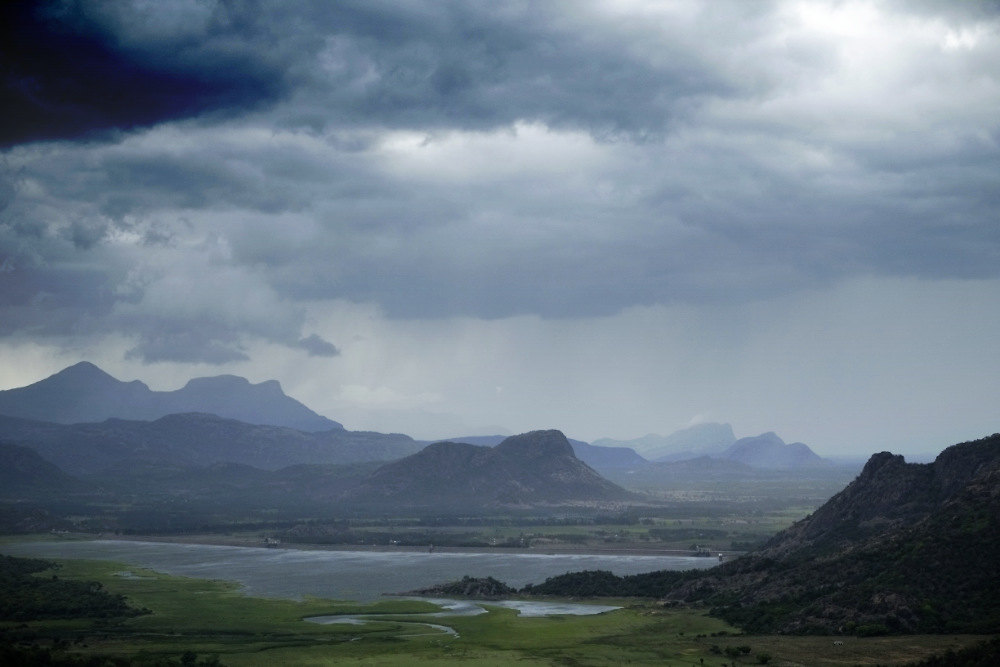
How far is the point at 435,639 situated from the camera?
140 m

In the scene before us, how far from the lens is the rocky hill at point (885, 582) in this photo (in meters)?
133

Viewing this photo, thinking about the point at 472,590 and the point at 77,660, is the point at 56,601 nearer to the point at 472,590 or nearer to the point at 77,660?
the point at 77,660

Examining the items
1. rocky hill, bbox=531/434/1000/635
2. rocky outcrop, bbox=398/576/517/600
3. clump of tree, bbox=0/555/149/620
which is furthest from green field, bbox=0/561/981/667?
rocky outcrop, bbox=398/576/517/600

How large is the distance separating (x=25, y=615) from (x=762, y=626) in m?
109

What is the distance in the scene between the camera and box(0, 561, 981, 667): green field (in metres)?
122

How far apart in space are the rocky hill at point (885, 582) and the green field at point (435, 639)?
6.55 meters

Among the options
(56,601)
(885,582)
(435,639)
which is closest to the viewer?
(435,639)

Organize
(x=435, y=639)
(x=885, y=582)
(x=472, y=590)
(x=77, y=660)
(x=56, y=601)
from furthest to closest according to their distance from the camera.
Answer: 1. (x=472, y=590)
2. (x=56, y=601)
3. (x=885, y=582)
4. (x=435, y=639)
5. (x=77, y=660)

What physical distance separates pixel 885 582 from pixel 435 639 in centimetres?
6388

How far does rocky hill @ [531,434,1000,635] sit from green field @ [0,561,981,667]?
655 centimetres

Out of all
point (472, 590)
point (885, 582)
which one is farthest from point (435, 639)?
point (885, 582)

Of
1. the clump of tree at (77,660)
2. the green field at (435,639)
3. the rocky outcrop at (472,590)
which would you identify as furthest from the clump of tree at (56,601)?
the rocky outcrop at (472,590)

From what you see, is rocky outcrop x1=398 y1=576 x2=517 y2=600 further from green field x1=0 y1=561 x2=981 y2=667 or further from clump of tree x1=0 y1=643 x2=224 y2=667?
clump of tree x1=0 y1=643 x2=224 y2=667

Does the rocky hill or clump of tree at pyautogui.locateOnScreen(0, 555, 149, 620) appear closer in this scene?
the rocky hill
